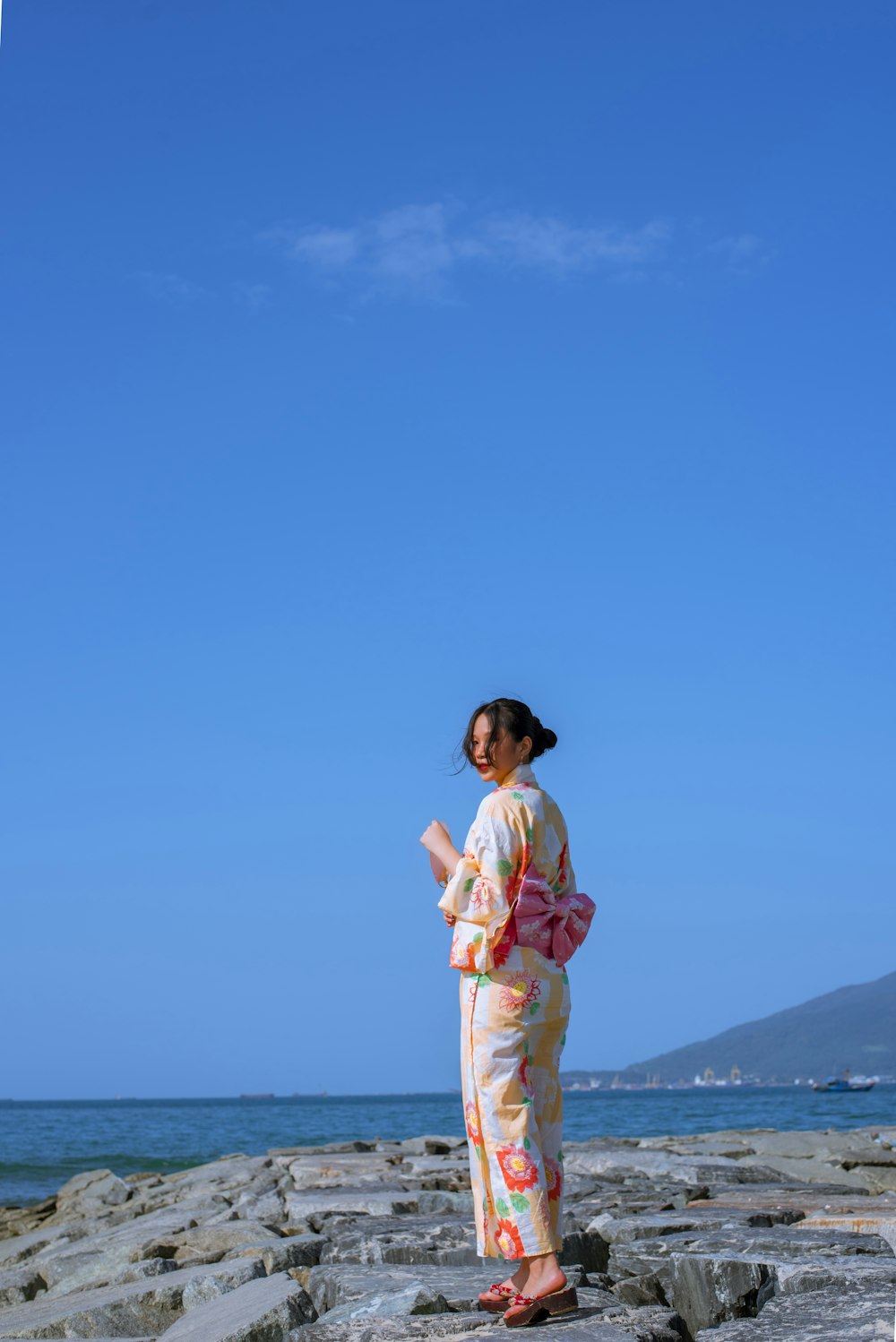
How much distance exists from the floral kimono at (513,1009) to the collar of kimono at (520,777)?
3 cm

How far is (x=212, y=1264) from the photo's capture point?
4.94 meters

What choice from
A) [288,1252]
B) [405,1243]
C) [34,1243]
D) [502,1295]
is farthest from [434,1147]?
[502,1295]

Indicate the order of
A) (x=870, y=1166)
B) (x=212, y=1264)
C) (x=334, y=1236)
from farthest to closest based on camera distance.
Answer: (x=870, y=1166) < (x=334, y=1236) < (x=212, y=1264)

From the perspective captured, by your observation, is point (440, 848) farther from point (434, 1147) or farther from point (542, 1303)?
point (434, 1147)

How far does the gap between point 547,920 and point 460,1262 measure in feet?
5.43

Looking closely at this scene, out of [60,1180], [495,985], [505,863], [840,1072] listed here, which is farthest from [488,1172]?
[840,1072]

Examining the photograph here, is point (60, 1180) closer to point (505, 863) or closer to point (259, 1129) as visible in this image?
point (259, 1129)

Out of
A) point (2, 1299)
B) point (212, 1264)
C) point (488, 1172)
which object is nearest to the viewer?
point (488, 1172)

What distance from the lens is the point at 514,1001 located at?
3457 millimetres

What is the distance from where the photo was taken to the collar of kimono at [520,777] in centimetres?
365

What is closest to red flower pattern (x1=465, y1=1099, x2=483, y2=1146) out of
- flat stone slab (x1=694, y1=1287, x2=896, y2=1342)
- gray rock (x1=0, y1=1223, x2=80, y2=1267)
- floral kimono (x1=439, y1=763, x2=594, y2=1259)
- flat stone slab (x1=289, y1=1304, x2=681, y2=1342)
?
floral kimono (x1=439, y1=763, x2=594, y2=1259)

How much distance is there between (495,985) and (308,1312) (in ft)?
4.47

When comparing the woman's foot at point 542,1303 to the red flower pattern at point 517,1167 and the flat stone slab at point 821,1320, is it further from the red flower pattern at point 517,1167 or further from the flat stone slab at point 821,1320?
the flat stone slab at point 821,1320

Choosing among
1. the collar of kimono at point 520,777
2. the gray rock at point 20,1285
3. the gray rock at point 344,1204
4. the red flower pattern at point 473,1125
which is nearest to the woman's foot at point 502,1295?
the red flower pattern at point 473,1125
